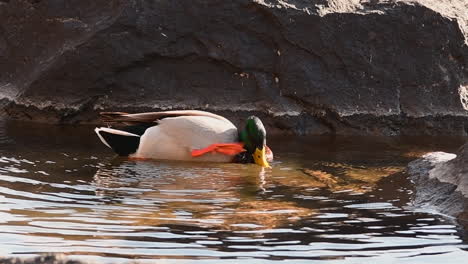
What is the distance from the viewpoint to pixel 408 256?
16.7ft

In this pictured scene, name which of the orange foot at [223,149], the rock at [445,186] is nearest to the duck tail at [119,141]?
the orange foot at [223,149]

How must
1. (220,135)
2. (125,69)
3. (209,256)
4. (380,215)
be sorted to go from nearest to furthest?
(209,256) → (380,215) → (220,135) → (125,69)

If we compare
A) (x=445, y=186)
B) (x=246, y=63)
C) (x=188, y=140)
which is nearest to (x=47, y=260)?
(x=445, y=186)

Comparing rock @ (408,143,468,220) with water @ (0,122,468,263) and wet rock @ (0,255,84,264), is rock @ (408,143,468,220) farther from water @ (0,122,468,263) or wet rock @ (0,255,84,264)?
wet rock @ (0,255,84,264)

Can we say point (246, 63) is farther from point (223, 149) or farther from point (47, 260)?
point (47, 260)

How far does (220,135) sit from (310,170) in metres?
0.86

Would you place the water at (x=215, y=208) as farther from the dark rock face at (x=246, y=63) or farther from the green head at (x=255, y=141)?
the dark rock face at (x=246, y=63)

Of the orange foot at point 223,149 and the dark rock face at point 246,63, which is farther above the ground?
the dark rock face at point 246,63

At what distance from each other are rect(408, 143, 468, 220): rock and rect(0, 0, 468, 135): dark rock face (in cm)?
244

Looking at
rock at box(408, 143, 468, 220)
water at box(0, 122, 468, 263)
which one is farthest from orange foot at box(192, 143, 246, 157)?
rock at box(408, 143, 468, 220)

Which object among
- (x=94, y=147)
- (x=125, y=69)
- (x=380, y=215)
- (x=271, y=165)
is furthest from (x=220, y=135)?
(x=380, y=215)

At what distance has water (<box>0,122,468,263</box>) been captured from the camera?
505 cm

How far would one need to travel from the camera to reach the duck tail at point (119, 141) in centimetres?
802

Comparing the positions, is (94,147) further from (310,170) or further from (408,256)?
(408,256)
